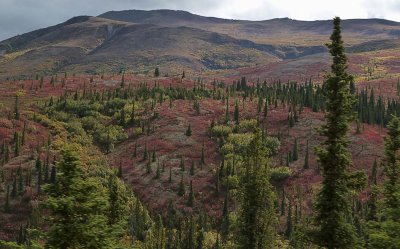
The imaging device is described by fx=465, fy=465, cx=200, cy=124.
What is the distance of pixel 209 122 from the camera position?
15675 centimetres

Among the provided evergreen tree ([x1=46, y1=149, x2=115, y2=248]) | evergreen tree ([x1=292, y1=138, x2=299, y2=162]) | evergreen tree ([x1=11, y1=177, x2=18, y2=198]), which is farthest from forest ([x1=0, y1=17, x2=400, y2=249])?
evergreen tree ([x1=292, y1=138, x2=299, y2=162])

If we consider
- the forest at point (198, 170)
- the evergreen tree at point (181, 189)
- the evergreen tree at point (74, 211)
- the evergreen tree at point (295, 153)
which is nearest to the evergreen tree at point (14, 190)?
the forest at point (198, 170)

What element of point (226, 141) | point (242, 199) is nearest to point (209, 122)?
point (226, 141)

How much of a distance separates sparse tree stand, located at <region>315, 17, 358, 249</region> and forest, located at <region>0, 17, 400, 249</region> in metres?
0.05

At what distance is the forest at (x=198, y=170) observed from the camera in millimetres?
20578

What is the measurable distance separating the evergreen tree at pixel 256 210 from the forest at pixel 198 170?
0.09 metres

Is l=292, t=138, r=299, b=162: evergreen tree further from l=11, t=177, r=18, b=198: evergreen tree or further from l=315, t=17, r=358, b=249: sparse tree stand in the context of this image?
l=315, t=17, r=358, b=249: sparse tree stand

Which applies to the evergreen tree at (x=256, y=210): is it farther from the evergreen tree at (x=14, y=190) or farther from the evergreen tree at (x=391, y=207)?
the evergreen tree at (x=14, y=190)

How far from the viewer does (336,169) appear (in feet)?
70.9

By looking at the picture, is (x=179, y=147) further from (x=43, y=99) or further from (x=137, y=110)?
(x=43, y=99)

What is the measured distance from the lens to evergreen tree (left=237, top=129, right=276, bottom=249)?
37.3 meters

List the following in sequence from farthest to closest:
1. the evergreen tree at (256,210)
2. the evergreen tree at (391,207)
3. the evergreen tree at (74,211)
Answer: the evergreen tree at (256,210)
the evergreen tree at (391,207)
the evergreen tree at (74,211)

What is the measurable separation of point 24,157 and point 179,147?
4341 cm

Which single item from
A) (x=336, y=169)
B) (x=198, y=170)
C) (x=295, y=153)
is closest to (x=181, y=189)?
(x=198, y=170)
